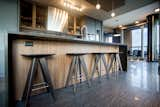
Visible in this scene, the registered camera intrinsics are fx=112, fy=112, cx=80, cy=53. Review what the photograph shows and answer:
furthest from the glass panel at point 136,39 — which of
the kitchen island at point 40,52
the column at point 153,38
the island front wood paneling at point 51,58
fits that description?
the kitchen island at point 40,52

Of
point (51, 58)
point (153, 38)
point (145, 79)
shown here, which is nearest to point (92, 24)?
point (153, 38)

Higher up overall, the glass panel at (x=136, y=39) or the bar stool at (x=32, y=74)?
the glass panel at (x=136, y=39)

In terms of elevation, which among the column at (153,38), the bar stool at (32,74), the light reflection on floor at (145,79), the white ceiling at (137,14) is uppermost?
the white ceiling at (137,14)

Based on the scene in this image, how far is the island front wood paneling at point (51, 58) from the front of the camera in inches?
68.9

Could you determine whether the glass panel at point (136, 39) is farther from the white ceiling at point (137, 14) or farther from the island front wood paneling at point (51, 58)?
the island front wood paneling at point (51, 58)

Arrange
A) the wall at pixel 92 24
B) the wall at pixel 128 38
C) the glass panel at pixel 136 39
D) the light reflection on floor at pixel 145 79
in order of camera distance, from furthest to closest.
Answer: the wall at pixel 128 38, the glass panel at pixel 136 39, the wall at pixel 92 24, the light reflection on floor at pixel 145 79

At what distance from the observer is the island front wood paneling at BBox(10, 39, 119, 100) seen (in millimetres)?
1751

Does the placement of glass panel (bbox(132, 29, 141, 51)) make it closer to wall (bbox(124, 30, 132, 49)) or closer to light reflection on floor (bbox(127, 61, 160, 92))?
wall (bbox(124, 30, 132, 49))

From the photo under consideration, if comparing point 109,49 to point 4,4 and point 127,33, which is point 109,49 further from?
point 127,33

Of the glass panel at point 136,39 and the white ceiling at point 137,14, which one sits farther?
the glass panel at point 136,39

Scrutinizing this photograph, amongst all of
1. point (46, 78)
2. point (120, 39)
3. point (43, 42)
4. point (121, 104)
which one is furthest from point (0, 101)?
point (120, 39)

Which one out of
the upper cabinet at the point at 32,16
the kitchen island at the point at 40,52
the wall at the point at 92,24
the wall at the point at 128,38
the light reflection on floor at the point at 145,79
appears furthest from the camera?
the wall at the point at 128,38

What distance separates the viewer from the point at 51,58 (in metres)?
2.19

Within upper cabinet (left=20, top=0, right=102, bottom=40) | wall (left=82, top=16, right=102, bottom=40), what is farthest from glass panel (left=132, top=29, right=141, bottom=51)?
upper cabinet (left=20, top=0, right=102, bottom=40)
